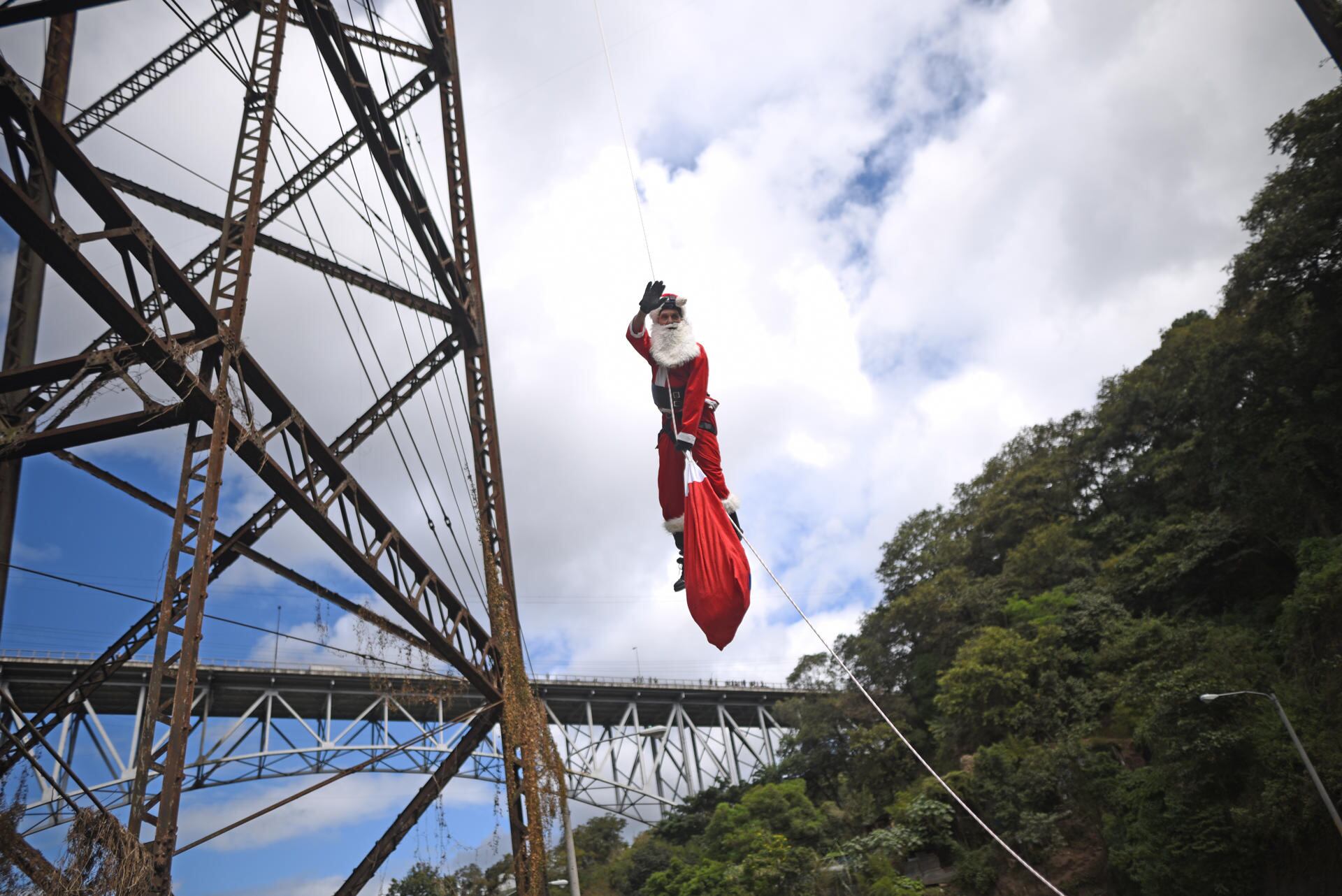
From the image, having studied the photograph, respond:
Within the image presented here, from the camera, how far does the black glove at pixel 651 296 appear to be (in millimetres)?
6173

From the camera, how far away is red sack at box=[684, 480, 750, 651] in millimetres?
5340

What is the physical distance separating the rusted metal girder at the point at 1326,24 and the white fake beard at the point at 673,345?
253 inches

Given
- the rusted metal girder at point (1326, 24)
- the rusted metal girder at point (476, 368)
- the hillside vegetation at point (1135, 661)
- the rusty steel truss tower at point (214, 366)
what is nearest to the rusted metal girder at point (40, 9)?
the rusty steel truss tower at point (214, 366)

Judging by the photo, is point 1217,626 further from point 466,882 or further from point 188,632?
point 466,882

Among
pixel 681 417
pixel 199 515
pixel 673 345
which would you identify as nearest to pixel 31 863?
pixel 199 515

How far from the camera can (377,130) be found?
1119cm

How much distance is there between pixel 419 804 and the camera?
1079 centimetres

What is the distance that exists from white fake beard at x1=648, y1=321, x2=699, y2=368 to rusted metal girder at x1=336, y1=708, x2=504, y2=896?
266 inches

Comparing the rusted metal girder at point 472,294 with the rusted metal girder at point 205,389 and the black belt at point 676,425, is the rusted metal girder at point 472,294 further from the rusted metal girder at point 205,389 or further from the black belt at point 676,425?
the black belt at point 676,425

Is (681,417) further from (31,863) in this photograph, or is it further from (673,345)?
(31,863)

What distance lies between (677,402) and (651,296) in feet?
2.57

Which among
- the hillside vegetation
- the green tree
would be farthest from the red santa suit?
the green tree

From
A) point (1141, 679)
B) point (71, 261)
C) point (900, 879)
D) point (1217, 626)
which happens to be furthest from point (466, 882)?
point (71, 261)

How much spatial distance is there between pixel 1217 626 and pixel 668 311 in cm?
1940
